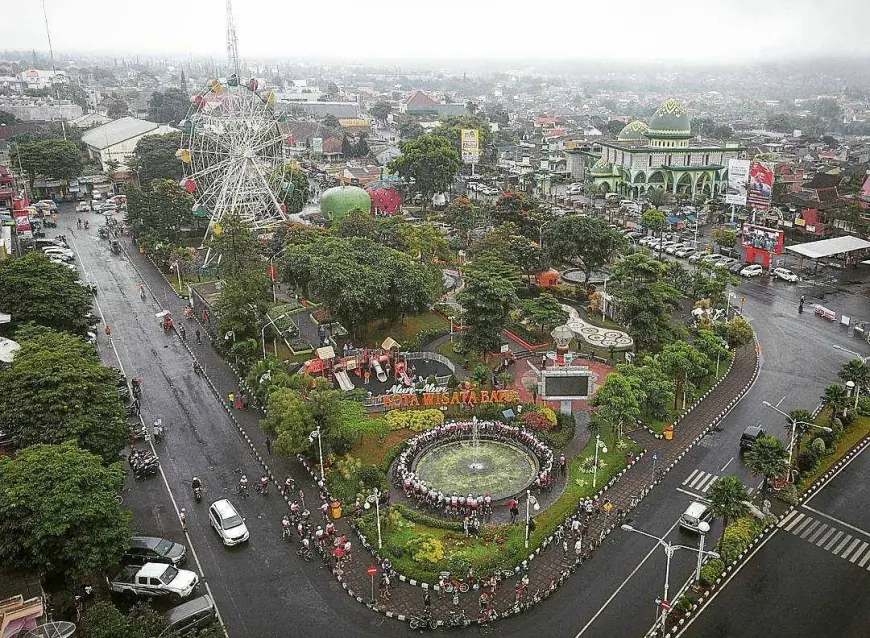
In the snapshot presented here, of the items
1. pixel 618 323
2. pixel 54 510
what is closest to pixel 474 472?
pixel 54 510

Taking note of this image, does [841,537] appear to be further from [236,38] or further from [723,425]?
[236,38]

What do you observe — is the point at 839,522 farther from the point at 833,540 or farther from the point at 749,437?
the point at 749,437

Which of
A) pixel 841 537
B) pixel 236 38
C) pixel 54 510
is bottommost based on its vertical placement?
pixel 841 537

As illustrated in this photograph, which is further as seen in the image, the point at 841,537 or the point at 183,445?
the point at 183,445

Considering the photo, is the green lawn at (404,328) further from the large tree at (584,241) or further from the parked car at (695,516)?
the parked car at (695,516)

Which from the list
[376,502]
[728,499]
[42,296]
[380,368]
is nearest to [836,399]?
[728,499]
